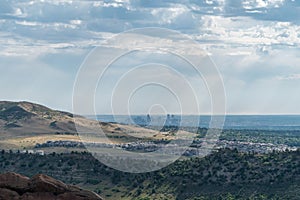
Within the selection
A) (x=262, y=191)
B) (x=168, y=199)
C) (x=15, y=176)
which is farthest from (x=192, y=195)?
(x=15, y=176)

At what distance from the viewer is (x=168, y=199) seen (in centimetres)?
19588

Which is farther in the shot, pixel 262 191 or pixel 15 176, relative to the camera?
pixel 262 191

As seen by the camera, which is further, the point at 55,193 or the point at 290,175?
the point at 290,175

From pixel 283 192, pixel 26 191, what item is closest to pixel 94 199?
pixel 26 191

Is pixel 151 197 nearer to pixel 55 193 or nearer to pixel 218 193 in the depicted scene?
pixel 218 193

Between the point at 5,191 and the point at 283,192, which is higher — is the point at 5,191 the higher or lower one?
the higher one

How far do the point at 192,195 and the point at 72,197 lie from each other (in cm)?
13184

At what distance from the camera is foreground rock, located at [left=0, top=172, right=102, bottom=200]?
6825 cm

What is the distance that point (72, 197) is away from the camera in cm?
6838

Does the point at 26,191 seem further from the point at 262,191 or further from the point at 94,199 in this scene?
the point at 262,191

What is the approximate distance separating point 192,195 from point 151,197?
1220cm

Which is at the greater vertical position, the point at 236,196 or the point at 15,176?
the point at 15,176

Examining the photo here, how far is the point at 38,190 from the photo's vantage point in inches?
2712

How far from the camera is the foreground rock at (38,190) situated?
224 feet
